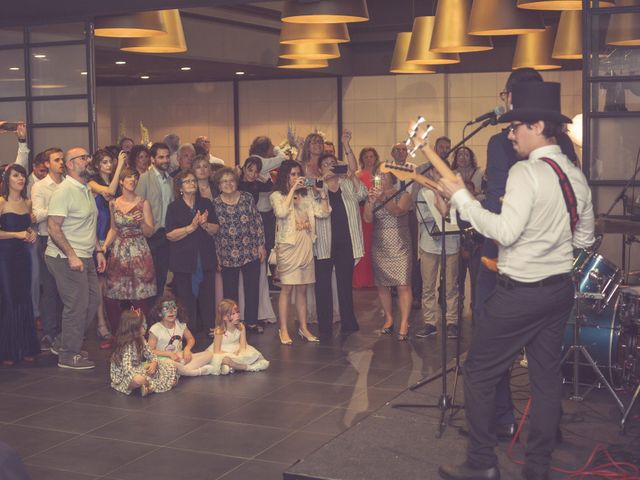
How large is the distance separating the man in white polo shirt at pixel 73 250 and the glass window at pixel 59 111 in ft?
5.61

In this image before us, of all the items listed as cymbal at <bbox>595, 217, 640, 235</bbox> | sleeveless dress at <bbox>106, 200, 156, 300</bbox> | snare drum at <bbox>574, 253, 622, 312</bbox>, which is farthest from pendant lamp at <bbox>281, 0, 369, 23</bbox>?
cymbal at <bbox>595, 217, 640, 235</bbox>

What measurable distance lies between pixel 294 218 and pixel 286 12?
164cm

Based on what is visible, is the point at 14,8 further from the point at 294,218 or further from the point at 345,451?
Answer: the point at 345,451

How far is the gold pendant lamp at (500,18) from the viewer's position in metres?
7.97

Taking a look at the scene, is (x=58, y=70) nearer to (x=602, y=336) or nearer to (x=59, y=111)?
(x=59, y=111)

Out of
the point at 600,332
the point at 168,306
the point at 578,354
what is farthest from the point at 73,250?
the point at 600,332

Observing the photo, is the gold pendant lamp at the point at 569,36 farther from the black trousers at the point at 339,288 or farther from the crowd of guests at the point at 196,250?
the black trousers at the point at 339,288

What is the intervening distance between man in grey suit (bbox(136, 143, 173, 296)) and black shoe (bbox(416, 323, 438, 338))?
225 cm

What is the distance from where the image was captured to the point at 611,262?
6461mm

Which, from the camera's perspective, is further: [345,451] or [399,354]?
[399,354]

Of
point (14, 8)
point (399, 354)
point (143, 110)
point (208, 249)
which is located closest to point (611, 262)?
point (399, 354)

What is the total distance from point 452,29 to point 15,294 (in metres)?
4.25

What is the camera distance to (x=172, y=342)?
7254mm

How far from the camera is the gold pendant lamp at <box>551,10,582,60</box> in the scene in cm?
997
